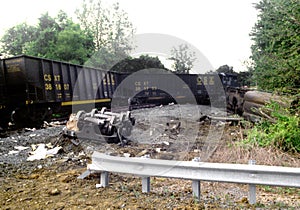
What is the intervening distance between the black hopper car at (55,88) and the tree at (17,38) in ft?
92.9

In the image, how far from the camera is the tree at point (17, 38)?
42175 mm

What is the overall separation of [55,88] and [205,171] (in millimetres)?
10991

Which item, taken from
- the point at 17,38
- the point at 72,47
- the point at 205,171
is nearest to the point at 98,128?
the point at 205,171

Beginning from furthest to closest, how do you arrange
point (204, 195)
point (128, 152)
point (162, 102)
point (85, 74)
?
point (162, 102)
point (85, 74)
point (128, 152)
point (204, 195)

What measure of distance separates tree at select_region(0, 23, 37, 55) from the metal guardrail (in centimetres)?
4143

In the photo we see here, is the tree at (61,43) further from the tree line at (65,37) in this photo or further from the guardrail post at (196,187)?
the guardrail post at (196,187)

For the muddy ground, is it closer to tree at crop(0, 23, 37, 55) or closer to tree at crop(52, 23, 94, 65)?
tree at crop(52, 23, 94, 65)

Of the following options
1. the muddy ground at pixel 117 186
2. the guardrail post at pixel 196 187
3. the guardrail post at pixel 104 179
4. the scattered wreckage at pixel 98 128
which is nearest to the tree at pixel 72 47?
the scattered wreckage at pixel 98 128

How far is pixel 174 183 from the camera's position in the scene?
3652 millimetres

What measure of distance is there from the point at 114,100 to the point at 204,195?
1407 centimetres

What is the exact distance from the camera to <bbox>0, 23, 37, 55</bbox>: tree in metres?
42.2

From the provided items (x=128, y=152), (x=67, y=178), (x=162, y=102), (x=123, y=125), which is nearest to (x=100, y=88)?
(x=162, y=102)

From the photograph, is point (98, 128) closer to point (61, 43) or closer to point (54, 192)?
point (54, 192)

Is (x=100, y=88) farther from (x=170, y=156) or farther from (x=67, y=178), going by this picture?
(x=67, y=178)
